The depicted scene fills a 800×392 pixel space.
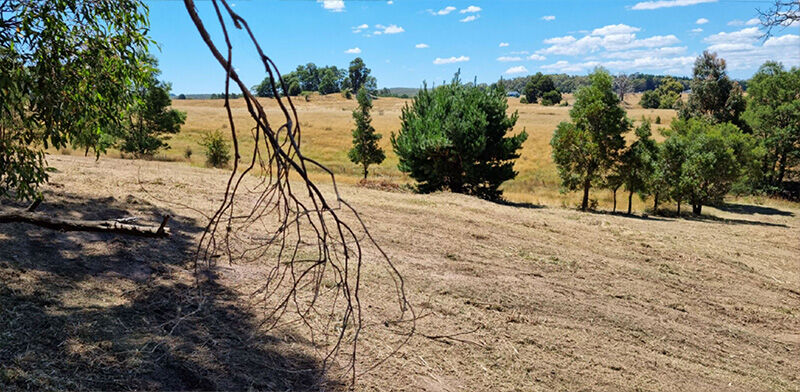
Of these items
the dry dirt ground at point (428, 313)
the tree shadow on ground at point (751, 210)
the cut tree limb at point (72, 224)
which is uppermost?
the cut tree limb at point (72, 224)

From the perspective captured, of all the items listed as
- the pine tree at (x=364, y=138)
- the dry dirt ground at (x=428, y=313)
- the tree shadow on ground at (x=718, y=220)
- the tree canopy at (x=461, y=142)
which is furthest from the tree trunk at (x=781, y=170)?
the dry dirt ground at (x=428, y=313)

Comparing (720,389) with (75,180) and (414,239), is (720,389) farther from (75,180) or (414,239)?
(75,180)

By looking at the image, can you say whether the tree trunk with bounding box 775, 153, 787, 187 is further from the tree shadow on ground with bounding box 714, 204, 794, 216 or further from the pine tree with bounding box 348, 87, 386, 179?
the pine tree with bounding box 348, 87, 386, 179

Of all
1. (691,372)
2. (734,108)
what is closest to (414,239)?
(691,372)

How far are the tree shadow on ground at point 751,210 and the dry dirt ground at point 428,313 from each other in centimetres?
1665

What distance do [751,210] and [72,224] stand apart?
95.7 feet

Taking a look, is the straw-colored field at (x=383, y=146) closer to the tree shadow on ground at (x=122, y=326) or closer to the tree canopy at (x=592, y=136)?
the tree canopy at (x=592, y=136)

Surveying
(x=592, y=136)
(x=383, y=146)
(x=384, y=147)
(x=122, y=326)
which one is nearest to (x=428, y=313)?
(x=122, y=326)

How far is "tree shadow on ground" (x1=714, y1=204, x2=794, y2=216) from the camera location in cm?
2539

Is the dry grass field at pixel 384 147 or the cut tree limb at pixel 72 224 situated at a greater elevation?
the cut tree limb at pixel 72 224

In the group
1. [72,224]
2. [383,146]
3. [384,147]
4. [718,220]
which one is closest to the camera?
[72,224]

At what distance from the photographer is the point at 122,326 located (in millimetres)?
4246

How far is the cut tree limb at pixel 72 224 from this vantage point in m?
5.19

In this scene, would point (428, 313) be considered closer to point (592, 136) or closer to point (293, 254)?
point (293, 254)
